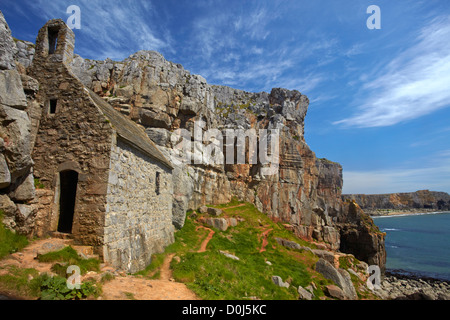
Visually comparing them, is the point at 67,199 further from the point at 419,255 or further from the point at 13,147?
the point at 419,255

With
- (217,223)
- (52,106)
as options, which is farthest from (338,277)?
(52,106)

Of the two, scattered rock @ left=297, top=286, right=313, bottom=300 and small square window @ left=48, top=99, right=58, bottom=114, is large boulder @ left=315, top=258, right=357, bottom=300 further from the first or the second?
small square window @ left=48, top=99, right=58, bottom=114

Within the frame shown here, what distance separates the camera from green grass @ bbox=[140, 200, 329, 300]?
11242 mm

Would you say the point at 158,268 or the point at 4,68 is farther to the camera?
the point at 158,268

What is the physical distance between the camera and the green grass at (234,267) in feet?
36.9

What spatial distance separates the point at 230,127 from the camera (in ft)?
154

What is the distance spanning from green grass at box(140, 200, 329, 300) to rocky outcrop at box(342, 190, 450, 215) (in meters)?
185

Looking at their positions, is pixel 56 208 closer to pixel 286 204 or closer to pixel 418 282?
pixel 286 204

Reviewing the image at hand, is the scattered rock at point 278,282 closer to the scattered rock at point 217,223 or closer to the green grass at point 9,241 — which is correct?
the scattered rock at point 217,223

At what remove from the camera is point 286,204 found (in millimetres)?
46906

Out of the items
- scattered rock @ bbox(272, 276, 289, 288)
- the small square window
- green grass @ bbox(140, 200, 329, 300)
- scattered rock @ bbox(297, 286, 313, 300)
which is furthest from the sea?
the small square window

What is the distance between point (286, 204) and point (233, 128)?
1895 cm
